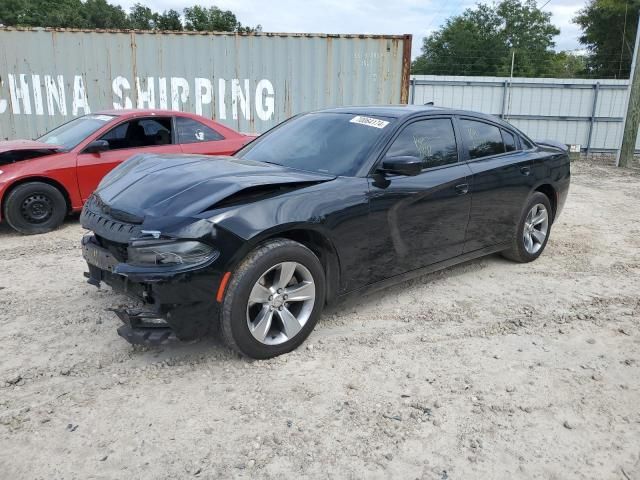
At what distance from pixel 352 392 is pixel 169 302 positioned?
1.14m

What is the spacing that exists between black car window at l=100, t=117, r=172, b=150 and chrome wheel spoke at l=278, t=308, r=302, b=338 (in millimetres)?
4427

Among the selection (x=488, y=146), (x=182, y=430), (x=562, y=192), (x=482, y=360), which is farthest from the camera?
(x=562, y=192)

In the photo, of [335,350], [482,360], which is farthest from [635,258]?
[335,350]

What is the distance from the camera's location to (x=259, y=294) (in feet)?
10.1

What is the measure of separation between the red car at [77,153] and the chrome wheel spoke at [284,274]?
4.10 metres

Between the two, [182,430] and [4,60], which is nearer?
[182,430]

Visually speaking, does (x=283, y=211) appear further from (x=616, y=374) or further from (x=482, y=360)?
(x=616, y=374)

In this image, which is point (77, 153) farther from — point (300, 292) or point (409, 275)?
point (409, 275)

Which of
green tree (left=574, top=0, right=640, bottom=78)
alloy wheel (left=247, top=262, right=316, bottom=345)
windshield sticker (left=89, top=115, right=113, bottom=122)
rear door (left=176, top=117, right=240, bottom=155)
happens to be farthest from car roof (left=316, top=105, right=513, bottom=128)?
green tree (left=574, top=0, right=640, bottom=78)

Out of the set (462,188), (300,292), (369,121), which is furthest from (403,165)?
(300,292)

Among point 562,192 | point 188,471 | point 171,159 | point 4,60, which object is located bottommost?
point 188,471

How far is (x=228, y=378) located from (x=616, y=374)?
2.37 metres

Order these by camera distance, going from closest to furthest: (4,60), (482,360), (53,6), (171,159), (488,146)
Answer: (482,360) < (171,159) < (488,146) < (4,60) < (53,6)

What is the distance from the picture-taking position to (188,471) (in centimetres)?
229
